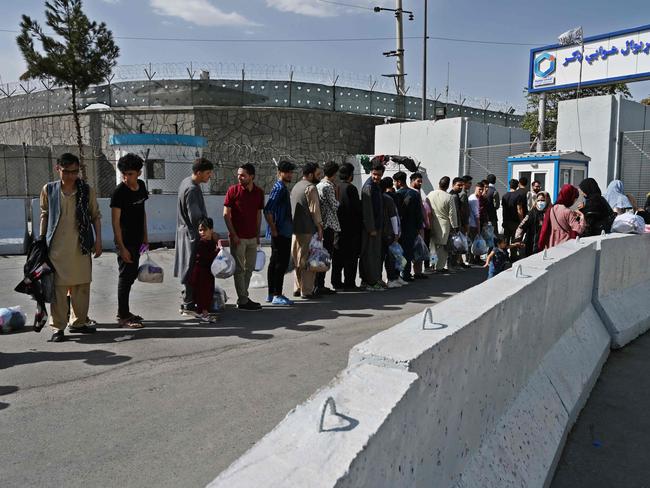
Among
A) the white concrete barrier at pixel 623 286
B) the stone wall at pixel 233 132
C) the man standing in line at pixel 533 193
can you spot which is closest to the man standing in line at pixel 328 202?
the white concrete barrier at pixel 623 286

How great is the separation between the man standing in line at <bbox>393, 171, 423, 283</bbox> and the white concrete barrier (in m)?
3.27

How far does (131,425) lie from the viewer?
3.69 m

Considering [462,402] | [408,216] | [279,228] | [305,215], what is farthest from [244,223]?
[462,402]

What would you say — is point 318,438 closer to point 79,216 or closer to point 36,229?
point 79,216

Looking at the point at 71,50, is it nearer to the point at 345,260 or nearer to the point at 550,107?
the point at 345,260

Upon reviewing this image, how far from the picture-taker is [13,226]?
37.2 feet

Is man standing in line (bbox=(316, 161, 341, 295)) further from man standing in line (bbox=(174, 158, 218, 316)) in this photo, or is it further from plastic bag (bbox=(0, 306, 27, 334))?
plastic bag (bbox=(0, 306, 27, 334))

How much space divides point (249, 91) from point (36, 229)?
573 inches

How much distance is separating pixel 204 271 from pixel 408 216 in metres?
4.08

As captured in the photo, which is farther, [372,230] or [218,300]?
[372,230]

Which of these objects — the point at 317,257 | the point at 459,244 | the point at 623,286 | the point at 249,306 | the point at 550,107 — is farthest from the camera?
the point at 550,107

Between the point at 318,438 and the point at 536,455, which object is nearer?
the point at 318,438

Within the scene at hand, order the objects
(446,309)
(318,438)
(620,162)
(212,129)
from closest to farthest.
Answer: (318,438) < (446,309) < (620,162) < (212,129)

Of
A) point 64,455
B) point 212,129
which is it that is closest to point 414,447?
point 64,455
